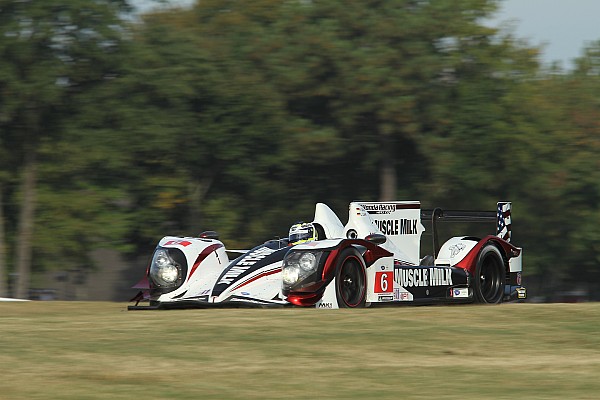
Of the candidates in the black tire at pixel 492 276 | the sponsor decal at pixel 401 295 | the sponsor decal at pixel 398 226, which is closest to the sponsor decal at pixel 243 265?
the sponsor decal at pixel 401 295

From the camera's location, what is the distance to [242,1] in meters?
45.2

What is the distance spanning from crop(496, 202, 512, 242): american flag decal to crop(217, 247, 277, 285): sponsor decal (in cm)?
475

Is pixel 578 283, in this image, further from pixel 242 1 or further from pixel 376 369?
pixel 376 369

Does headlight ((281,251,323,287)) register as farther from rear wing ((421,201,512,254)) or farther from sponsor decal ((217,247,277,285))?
rear wing ((421,201,512,254))

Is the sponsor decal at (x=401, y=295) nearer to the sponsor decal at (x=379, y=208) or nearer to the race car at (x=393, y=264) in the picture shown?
the race car at (x=393, y=264)

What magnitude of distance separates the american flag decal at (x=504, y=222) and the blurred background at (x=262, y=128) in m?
17.9

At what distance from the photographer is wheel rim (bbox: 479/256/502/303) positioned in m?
15.7

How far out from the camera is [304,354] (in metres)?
8.48

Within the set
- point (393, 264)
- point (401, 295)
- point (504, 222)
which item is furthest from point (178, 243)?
point (504, 222)

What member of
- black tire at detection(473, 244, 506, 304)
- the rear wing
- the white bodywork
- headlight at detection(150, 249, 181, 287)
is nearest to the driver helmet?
the white bodywork

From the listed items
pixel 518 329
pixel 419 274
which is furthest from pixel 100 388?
pixel 419 274

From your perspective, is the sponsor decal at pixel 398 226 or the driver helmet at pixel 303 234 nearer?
the driver helmet at pixel 303 234

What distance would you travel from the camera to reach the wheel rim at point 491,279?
15.7m

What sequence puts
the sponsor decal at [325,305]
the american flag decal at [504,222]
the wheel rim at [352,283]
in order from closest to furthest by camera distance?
→ the sponsor decal at [325,305]
the wheel rim at [352,283]
the american flag decal at [504,222]
